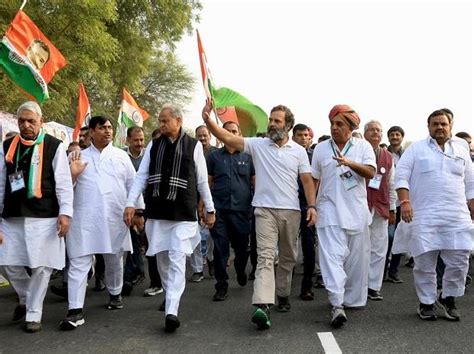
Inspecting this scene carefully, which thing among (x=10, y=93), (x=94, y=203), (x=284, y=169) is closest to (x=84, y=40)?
(x=10, y=93)

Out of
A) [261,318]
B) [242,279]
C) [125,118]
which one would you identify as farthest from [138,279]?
[125,118]

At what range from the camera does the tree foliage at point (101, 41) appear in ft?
38.4

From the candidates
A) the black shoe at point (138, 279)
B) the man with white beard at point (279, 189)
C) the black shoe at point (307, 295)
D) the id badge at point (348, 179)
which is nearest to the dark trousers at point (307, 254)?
the black shoe at point (307, 295)

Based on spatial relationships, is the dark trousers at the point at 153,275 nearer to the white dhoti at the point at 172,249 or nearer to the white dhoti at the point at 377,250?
the white dhoti at the point at 172,249

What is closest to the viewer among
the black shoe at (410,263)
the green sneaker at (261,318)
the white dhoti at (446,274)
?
the green sneaker at (261,318)

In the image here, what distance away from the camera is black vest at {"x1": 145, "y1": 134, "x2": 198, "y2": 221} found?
4969mm

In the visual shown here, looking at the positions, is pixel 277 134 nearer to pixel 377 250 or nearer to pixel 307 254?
pixel 307 254

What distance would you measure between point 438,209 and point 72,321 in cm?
358

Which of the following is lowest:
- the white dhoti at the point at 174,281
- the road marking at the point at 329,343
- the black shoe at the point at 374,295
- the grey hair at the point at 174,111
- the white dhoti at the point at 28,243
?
the black shoe at the point at 374,295

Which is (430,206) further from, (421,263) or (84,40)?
(84,40)

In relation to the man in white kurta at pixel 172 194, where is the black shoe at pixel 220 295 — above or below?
below

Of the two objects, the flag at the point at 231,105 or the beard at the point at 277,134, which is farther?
the flag at the point at 231,105

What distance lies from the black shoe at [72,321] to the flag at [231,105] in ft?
8.00

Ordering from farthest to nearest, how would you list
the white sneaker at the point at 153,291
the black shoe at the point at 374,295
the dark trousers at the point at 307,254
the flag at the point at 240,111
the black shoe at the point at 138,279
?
the flag at the point at 240,111 → the black shoe at the point at 138,279 → the white sneaker at the point at 153,291 → the dark trousers at the point at 307,254 → the black shoe at the point at 374,295
